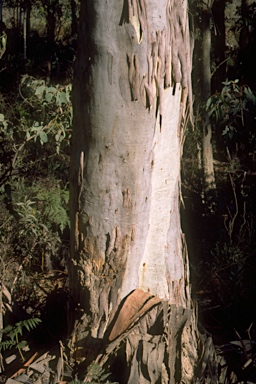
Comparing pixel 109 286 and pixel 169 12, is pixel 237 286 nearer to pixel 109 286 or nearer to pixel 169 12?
pixel 109 286

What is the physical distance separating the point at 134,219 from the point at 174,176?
328 millimetres

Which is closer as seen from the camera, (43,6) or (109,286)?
(109,286)

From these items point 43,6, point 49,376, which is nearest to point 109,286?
point 49,376

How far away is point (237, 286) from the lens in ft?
13.6

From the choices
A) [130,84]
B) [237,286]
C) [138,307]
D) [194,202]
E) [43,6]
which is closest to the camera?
[130,84]

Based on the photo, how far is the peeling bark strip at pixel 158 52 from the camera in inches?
90.0

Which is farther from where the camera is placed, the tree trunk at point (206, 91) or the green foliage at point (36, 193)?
the tree trunk at point (206, 91)

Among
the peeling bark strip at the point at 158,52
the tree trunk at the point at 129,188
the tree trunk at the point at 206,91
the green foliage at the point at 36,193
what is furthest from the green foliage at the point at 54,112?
the tree trunk at the point at 206,91

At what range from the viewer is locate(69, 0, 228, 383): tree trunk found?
2.31 metres

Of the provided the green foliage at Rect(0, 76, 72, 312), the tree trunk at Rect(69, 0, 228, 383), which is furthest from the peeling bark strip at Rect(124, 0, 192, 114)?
the green foliage at Rect(0, 76, 72, 312)

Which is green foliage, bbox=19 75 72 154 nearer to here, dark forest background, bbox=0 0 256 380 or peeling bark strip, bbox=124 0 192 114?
dark forest background, bbox=0 0 256 380

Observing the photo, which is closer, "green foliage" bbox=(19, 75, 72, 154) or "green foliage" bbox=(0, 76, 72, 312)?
"green foliage" bbox=(0, 76, 72, 312)

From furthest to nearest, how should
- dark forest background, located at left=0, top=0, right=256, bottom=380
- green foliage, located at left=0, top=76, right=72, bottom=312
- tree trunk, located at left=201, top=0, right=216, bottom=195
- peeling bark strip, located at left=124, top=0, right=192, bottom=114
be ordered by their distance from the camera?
1. tree trunk, located at left=201, top=0, right=216, bottom=195
2. green foliage, located at left=0, top=76, right=72, bottom=312
3. dark forest background, located at left=0, top=0, right=256, bottom=380
4. peeling bark strip, located at left=124, top=0, right=192, bottom=114

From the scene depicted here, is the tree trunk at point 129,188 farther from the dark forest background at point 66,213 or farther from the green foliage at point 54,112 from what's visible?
the green foliage at point 54,112
